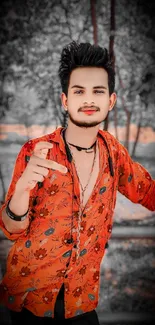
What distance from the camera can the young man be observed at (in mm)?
1564

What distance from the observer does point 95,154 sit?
1688 mm

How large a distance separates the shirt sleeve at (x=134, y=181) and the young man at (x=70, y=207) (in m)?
0.06

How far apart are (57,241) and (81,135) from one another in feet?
1.62

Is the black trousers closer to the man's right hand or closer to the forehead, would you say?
the man's right hand

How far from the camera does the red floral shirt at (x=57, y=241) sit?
160 centimetres

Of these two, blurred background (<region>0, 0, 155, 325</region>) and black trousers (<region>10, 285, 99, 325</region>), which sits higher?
blurred background (<region>0, 0, 155, 325</region>)

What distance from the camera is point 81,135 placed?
5.30ft

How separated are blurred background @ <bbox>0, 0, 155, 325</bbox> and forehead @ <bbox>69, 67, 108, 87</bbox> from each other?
0.90 ft

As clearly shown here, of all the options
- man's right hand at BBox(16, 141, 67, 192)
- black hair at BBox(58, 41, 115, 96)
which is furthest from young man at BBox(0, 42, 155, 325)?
man's right hand at BBox(16, 141, 67, 192)

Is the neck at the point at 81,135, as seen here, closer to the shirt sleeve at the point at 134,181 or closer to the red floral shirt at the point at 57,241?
the red floral shirt at the point at 57,241

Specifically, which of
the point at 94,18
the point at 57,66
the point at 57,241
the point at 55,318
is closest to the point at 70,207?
the point at 57,241

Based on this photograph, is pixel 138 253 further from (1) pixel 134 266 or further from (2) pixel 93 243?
(2) pixel 93 243

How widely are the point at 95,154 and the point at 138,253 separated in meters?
0.71

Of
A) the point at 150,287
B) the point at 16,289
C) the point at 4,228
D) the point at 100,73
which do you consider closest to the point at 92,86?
the point at 100,73
